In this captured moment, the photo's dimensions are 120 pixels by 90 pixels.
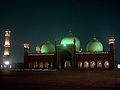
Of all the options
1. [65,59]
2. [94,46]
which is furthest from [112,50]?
[65,59]

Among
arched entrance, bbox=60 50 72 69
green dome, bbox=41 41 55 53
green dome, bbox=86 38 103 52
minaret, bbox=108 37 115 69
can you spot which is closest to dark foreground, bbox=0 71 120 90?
minaret, bbox=108 37 115 69

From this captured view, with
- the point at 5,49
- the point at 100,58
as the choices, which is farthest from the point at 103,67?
the point at 5,49

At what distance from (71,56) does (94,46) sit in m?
6.28

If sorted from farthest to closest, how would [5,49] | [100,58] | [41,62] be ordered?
[5,49], [41,62], [100,58]

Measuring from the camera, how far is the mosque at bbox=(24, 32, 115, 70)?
2076 inches

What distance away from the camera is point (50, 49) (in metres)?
58.8

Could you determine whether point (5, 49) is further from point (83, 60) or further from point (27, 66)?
point (83, 60)

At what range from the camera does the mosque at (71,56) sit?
52719mm

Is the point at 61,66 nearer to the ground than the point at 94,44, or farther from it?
nearer to the ground

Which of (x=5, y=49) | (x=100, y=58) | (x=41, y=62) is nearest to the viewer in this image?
(x=100, y=58)

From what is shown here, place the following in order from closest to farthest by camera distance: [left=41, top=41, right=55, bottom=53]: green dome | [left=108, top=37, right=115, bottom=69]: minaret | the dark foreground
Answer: the dark foreground, [left=108, top=37, right=115, bottom=69]: minaret, [left=41, top=41, right=55, bottom=53]: green dome

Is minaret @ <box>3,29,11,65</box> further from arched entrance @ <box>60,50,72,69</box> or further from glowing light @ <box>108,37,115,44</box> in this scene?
glowing light @ <box>108,37,115,44</box>

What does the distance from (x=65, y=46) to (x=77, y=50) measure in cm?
456

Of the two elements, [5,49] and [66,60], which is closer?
[66,60]
